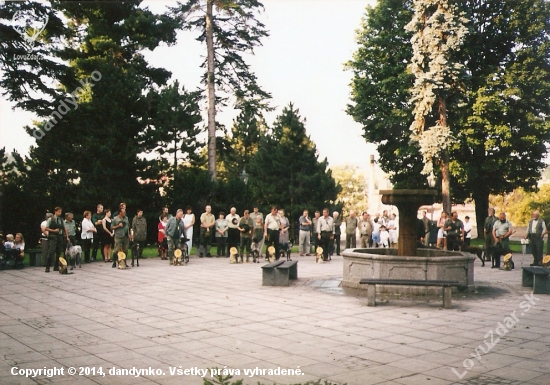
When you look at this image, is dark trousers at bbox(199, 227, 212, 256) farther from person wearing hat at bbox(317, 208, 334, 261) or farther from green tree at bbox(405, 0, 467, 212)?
green tree at bbox(405, 0, 467, 212)

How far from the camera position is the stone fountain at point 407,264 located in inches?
477

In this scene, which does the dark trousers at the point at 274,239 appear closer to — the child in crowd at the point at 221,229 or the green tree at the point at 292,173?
Result: the child in crowd at the point at 221,229

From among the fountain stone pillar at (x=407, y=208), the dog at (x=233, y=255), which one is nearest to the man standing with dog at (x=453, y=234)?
the fountain stone pillar at (x=407, y=208)

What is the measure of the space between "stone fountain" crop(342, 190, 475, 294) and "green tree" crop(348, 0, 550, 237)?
62.0 ft

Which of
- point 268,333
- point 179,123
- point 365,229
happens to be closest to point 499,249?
point 365,229

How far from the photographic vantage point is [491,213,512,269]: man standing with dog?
17984 millimetres

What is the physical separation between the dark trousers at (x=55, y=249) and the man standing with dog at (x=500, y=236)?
46.9 ft

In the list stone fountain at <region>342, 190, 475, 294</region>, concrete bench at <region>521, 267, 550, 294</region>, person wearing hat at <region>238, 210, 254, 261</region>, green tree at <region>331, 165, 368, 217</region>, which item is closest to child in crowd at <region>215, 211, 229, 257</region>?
person wearing hat at <region>238, 210, 254, 261</region>

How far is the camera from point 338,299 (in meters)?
11.6

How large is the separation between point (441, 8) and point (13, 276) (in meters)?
26.0

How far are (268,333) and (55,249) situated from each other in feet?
35.3

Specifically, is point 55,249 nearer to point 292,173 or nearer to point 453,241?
point 453,241

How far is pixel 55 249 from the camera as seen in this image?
659 inches

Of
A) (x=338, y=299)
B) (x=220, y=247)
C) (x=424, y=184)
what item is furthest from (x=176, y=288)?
(x=424, y=184)
